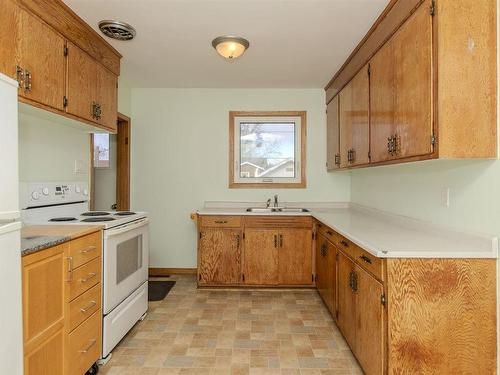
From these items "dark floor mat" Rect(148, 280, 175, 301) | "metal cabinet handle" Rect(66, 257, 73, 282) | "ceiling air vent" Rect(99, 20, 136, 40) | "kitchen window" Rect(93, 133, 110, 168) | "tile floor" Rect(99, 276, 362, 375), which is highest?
"ceiling air vent" Rect(99, 20, 136, 40)

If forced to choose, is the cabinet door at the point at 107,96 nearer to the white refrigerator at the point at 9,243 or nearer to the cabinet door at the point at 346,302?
the white refrigerator at the point at 9,243

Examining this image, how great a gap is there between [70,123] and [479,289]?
9.66 ft

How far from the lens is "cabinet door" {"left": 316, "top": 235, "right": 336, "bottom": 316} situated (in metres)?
2.70

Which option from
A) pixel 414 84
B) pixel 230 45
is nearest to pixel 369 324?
pixel 414 84

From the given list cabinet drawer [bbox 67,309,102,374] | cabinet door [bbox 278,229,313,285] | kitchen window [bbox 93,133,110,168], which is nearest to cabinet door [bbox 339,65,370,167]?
cabinet door [bbox 278,229,313,285]

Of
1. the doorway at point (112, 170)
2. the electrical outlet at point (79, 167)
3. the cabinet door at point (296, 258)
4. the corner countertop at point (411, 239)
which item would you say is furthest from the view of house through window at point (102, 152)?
the corner countertop at point (411, 239)

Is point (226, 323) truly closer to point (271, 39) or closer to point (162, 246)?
point (162, 246)

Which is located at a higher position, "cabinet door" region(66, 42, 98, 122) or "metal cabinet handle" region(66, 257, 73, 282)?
"cabinet door" region(66, 42, 98, 122)

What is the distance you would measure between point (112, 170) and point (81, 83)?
1.93m

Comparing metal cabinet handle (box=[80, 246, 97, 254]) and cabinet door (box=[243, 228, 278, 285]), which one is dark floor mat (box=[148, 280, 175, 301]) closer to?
cabinet door (box=[243, 228, 278, 285])

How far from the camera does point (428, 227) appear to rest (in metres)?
2.16

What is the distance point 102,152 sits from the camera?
13.5 ft

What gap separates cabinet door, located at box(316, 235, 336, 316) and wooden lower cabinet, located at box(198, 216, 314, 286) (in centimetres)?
21

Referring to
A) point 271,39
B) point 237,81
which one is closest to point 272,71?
point 237,81
